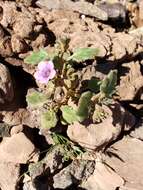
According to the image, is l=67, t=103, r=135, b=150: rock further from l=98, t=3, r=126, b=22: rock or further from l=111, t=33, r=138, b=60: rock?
l=98, t=3, r=126, b=22: rock

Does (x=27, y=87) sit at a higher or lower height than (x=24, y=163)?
higher

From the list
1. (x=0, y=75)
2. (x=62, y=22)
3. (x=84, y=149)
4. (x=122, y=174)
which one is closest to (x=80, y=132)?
(x=84, y=149)

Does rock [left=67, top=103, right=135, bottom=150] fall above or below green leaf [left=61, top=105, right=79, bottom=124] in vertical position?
below

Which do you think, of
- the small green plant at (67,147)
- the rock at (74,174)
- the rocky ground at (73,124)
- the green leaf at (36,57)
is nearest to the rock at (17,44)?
the rocky ground at (73,124)

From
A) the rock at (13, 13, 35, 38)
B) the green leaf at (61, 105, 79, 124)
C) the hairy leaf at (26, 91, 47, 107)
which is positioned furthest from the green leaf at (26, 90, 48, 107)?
the rock at (13, 13, 35, 38)

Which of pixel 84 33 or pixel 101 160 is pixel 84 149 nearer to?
pixel 101 160

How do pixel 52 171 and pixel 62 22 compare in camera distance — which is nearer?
pixel 52 171

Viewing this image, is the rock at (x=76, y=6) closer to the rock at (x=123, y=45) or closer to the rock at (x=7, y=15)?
the rock at (x=123, y=45)
